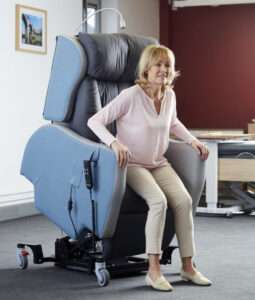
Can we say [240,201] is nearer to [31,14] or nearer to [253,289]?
[31,14]

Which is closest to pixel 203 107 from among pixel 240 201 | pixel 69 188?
pixel 240 201

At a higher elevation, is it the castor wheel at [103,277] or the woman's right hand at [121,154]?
the woman's right hand at [121,154]

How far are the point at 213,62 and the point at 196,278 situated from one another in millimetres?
4451

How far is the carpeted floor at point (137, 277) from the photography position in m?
3.15

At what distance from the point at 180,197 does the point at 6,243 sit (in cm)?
145

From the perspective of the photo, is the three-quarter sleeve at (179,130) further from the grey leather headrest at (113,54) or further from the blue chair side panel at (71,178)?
the blue chair side panel at (71,178)

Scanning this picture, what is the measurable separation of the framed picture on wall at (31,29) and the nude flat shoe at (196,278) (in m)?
2.78

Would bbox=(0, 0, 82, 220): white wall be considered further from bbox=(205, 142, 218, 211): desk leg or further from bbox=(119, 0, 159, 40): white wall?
bbox=(205, 142, 218, 211): desk leg

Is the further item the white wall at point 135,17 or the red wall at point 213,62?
the red wall at point 213,62

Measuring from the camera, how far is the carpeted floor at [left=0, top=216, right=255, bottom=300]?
3.15 m

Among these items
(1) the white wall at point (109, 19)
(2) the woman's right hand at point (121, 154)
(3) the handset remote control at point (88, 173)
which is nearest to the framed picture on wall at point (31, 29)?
(1) the white wall at point (109, 19)

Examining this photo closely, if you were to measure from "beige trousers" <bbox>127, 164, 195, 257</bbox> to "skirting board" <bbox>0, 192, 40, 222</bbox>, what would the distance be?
217 centimetres

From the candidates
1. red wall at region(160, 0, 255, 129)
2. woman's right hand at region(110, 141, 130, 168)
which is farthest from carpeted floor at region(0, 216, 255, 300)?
red wall at region(160, 0, 255, 129)

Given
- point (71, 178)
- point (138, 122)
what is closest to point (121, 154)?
point (138, 122)
